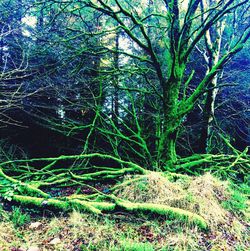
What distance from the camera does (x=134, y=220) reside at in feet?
11.2

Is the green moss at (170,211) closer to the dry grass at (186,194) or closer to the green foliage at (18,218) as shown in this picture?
the dry grass at (186,194)

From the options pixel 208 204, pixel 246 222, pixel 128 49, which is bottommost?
pixel 246 222

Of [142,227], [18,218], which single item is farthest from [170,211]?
[18,218]

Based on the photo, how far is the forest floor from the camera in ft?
9.24

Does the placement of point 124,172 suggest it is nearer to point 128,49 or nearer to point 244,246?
point 244,246

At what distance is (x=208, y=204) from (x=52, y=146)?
8.10m

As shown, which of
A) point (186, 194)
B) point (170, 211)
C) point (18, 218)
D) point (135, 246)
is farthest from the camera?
point (186, 194)

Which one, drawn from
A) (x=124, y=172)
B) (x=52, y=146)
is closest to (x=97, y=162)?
(x=52, y=146)

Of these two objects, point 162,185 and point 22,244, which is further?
point 162,185

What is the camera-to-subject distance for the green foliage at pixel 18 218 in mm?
3205

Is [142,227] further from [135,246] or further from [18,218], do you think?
[18,218]

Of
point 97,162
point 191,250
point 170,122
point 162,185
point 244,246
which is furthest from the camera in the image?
point 97,162

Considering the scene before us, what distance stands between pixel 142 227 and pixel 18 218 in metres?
1.83

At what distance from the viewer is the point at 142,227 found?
3.26m
